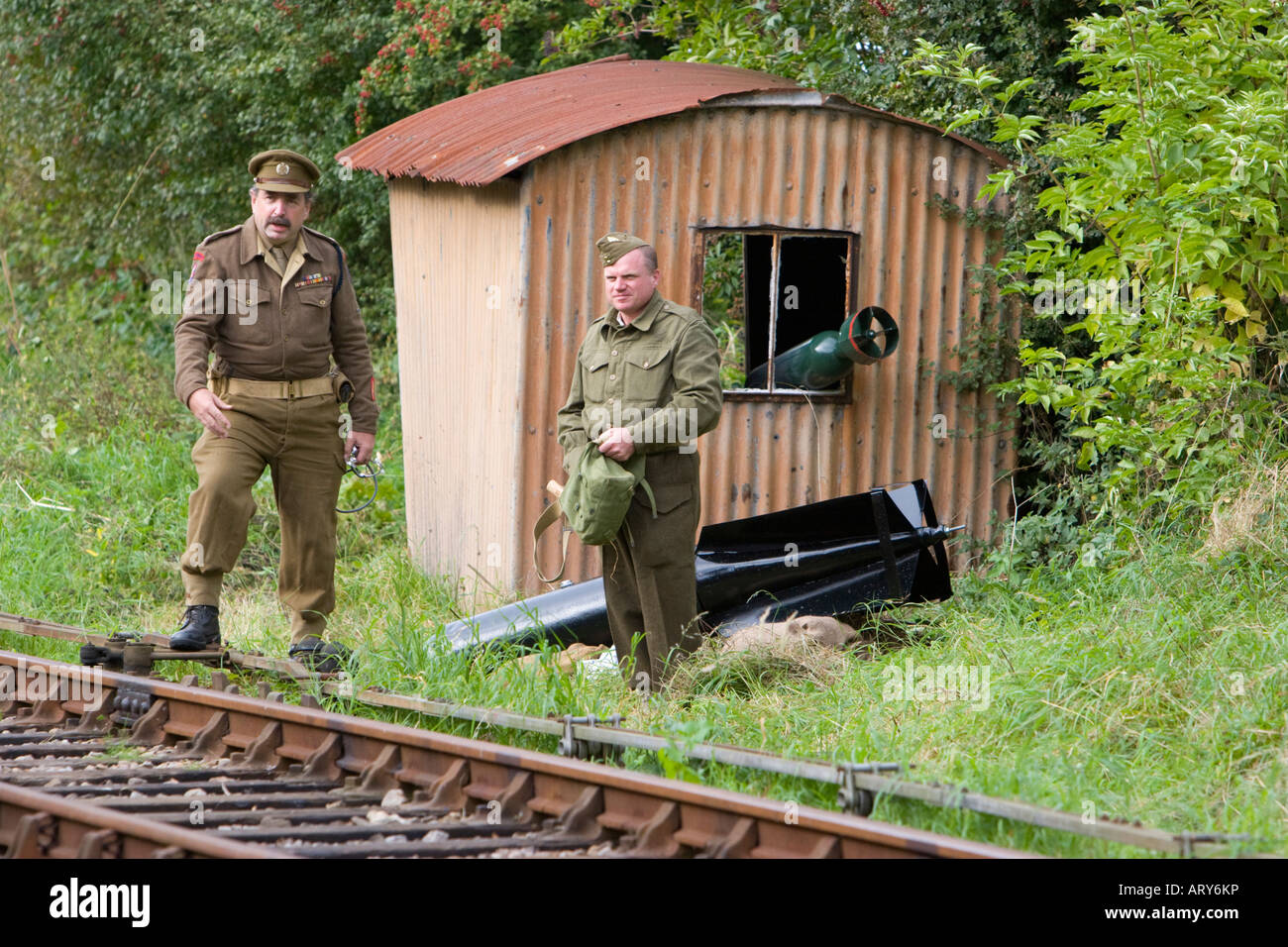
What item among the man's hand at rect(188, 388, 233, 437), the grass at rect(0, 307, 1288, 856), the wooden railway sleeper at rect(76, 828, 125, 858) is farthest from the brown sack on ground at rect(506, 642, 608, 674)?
the wooden railway sleeper at rect(76, 828, 125, 858)

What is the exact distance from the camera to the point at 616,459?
5.93 m

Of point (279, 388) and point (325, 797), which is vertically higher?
point (279, 388)

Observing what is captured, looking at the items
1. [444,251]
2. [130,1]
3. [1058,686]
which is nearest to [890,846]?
[1058,686]

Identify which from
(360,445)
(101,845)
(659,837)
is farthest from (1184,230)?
(101,845)

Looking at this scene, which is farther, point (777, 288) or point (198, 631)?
point (777, 288)

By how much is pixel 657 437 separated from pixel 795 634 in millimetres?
1377

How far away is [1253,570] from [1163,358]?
1048 mm

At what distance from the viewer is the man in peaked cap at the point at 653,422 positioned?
19.4ft

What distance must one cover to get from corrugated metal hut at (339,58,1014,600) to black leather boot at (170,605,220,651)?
230 centimetres

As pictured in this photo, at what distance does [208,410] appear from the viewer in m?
6.06

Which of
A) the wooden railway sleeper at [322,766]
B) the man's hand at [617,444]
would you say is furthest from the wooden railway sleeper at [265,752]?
the man's hand at [617,444]

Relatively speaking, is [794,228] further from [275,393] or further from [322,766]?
[322,766]

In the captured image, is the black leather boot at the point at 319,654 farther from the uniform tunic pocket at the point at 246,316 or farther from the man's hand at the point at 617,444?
the man's hand at the point at 617,444

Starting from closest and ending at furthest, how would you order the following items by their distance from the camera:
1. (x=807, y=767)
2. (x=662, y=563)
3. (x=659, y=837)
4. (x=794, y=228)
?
(x=659, y=837), (x=807, y=767), (x=662, y=563), (x=794, y=228)
